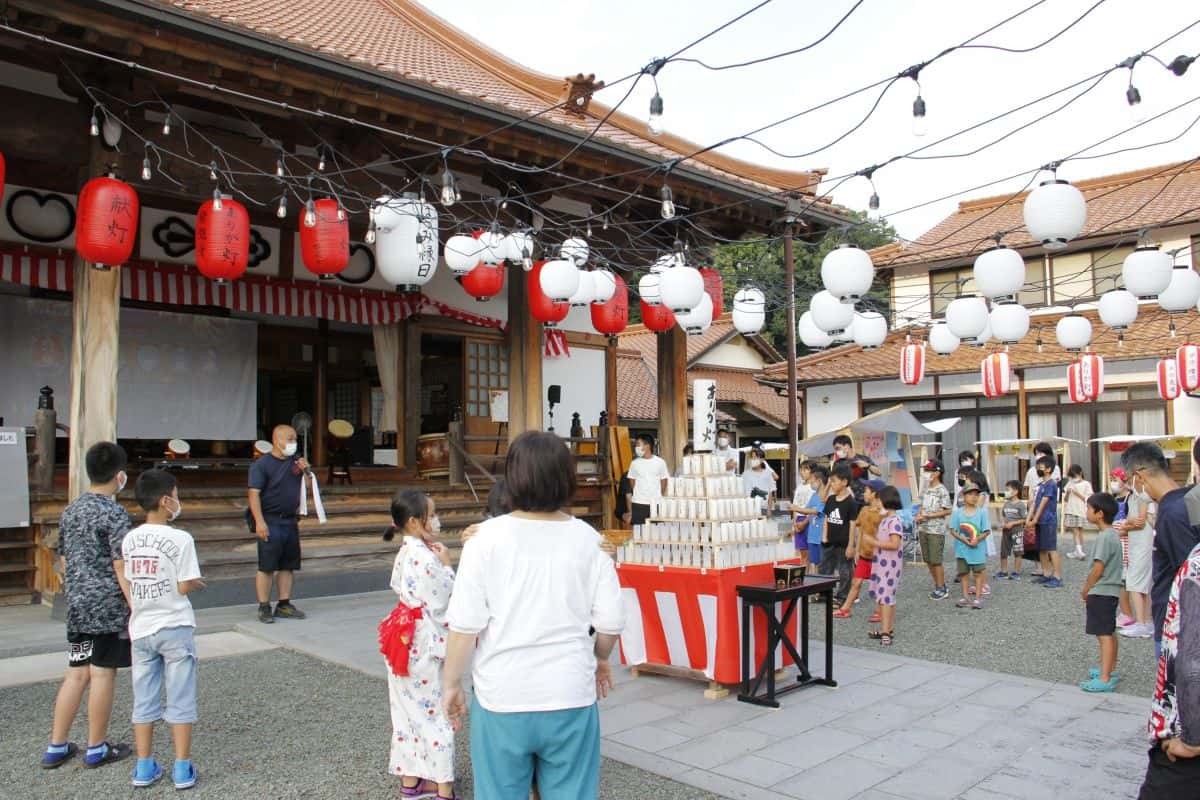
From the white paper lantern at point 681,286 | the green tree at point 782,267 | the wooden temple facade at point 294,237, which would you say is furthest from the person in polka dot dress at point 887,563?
the green tree at point 782,267

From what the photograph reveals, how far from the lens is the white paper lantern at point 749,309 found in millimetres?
10688

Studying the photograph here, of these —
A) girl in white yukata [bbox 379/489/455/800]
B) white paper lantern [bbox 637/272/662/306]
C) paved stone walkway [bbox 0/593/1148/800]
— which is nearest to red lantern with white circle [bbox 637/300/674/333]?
white paper lantern [bbox 637/272/662/306]

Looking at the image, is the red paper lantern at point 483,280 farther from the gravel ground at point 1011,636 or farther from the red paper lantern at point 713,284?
the gravel ground at point 1011,636

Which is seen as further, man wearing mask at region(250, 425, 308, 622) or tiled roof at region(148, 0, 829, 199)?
tiled roof at region(148, 0, 829, 199)

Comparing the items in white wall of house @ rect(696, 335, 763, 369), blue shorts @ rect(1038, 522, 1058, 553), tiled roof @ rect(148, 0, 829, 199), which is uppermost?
tiled roof @ rect(148, 0, 829, 199)

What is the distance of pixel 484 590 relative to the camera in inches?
107

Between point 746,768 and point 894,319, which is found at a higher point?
point 894,319

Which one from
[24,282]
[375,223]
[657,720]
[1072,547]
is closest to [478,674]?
[657,720]

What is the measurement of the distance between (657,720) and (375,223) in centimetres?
558

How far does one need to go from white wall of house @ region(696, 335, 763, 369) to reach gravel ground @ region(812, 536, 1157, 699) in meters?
22.9

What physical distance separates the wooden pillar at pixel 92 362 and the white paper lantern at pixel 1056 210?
7.86m

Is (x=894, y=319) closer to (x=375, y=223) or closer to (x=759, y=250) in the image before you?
(x=759, y=250)

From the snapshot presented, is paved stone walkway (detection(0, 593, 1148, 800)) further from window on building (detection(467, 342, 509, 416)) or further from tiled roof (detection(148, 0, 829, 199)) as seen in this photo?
window on building (detection(467, 342, 509, 416))

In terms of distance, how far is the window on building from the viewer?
1377cm
